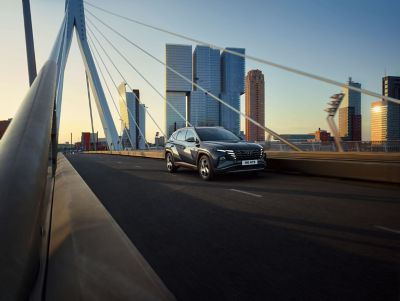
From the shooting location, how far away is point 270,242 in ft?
11.8

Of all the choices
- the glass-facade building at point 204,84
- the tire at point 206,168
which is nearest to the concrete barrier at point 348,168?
the tire at point 206,168

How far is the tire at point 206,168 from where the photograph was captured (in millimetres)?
9461

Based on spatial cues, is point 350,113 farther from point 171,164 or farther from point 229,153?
point 229,153

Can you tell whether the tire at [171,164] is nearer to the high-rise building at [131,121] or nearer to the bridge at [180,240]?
the bridge at [180,240]

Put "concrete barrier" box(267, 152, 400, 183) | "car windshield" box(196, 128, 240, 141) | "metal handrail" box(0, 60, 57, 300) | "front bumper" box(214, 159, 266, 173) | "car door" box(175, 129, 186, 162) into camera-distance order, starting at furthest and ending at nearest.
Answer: "car door" box(175, 129, 186, 162), "car windshield" box(196, 128, 240, 141), "front bumper" box(214, 159, 266, 173), "concrete barrier" box(267, 152, 400, 183), "metal handrail" box(0, 60, 57, 300)

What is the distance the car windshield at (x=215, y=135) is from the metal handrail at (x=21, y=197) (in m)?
8.79

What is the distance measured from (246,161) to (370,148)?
1699 cm

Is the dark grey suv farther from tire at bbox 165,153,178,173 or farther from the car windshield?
tire at bbox 165,153,178,173

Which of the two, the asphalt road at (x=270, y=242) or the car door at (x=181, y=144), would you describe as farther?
the car door at (x=181, y=144)

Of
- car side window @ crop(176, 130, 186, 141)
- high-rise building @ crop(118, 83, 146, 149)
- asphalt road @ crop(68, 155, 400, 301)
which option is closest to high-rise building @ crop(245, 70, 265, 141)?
high-rise building @ crop(118, 83, 146, 149)

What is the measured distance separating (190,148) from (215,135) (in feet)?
3.39

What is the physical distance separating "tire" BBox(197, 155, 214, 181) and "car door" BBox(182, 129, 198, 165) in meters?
0.48

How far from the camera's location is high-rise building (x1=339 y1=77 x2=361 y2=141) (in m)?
15.6

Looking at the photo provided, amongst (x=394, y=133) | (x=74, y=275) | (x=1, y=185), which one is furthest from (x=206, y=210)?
(x=394, y=133)
